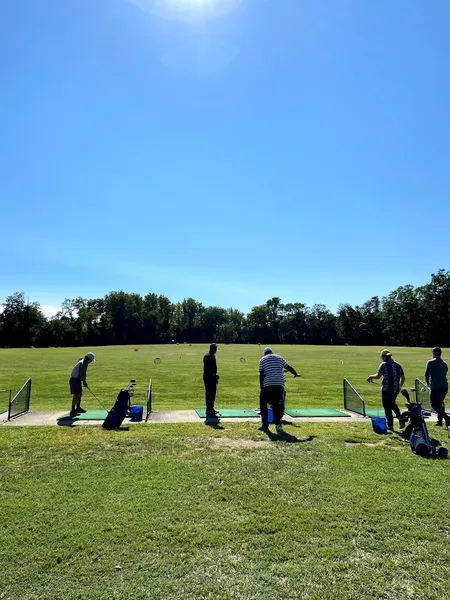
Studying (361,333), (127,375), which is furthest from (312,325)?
(127,375)

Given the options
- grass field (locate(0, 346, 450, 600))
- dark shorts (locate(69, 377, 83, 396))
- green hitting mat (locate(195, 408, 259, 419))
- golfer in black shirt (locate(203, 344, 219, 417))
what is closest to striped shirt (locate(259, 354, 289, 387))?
grass field (locate(0, 346, 450, 600))

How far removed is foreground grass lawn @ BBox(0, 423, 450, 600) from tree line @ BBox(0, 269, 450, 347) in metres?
102

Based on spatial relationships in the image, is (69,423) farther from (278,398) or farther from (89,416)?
(278,398)

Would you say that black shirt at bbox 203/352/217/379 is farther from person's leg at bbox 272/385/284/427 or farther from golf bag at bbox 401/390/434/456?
golf bag at bbox 401/390/434/456

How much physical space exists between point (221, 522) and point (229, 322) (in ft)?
442

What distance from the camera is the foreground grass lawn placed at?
3.55 metres

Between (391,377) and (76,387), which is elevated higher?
(391,377)

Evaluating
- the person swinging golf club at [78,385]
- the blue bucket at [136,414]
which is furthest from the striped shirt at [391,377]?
the person swinging golf club at [78,385]

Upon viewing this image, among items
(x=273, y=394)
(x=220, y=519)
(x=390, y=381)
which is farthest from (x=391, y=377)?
(x=220, y=519)

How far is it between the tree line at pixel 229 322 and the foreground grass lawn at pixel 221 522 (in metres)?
102

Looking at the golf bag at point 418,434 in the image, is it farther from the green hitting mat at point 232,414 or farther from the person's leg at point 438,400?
the green hitting mat at point 232,414

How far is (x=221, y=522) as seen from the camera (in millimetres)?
4691

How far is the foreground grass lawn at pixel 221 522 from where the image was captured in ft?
Result: 11.7

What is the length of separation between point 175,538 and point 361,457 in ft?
14.1
